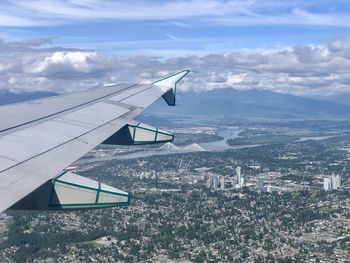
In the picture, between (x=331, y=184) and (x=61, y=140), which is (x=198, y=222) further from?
Answer: (x=61, y=140)

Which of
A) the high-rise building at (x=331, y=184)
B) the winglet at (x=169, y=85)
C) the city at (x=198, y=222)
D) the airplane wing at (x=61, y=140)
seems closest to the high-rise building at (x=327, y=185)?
the high-rise building at (x=331, y=184)

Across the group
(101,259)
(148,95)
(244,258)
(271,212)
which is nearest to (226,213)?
(271,212)

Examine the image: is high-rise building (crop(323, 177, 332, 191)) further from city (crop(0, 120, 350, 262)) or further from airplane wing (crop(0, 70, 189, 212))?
airplane wing (crop(0, 70, 189, 212))

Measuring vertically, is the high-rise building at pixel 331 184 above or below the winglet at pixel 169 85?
below

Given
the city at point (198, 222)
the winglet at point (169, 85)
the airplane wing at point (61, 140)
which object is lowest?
the city at point (198, 222)

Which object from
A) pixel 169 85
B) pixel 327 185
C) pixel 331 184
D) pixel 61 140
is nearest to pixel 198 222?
pixel 327 185

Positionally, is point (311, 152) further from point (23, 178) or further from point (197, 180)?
point (23, 178)

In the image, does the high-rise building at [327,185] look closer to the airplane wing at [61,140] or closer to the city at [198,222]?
the city at [198,222]
